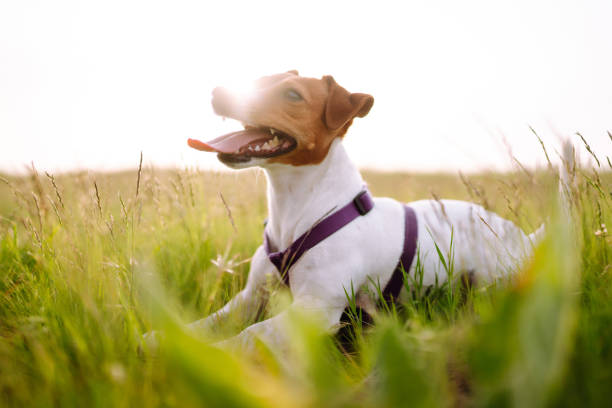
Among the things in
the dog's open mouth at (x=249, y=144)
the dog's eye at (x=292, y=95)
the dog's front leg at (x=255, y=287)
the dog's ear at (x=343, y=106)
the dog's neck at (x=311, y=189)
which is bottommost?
the dog's front leg at (x=255, y=287)

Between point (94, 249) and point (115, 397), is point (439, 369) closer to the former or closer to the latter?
point (115, 397)

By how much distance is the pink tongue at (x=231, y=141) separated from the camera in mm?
2486

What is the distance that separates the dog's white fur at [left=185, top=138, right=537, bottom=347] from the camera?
7.50ft

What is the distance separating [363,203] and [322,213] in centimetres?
28

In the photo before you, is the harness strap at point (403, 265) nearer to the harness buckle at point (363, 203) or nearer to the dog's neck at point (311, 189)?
the harness buckle at point (363, 203)

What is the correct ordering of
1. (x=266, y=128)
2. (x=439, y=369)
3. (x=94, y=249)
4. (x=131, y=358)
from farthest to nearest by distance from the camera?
(x=266, y=128)
(x=94, y=249)
(x=131, y=358)
(x=439, y=369)

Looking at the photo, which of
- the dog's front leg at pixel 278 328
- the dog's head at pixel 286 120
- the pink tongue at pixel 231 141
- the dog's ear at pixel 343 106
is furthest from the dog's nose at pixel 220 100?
the dog's front leg at pixel 278 328

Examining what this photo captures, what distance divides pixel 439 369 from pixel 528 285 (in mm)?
357

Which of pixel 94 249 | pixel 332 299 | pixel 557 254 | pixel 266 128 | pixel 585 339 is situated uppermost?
pixel 266 128

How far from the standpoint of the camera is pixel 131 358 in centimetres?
143

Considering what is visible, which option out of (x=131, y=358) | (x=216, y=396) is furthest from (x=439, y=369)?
(x=131, y=358)

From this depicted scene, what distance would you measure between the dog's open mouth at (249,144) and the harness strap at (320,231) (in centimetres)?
52

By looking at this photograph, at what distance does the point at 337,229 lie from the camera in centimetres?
241

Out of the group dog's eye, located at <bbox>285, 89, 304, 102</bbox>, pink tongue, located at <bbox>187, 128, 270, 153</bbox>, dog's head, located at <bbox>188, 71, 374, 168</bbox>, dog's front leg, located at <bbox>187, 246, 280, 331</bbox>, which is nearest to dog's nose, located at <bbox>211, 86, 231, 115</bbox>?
dog's head, located at <bbox>188, 71, 374, 168</bbox>
